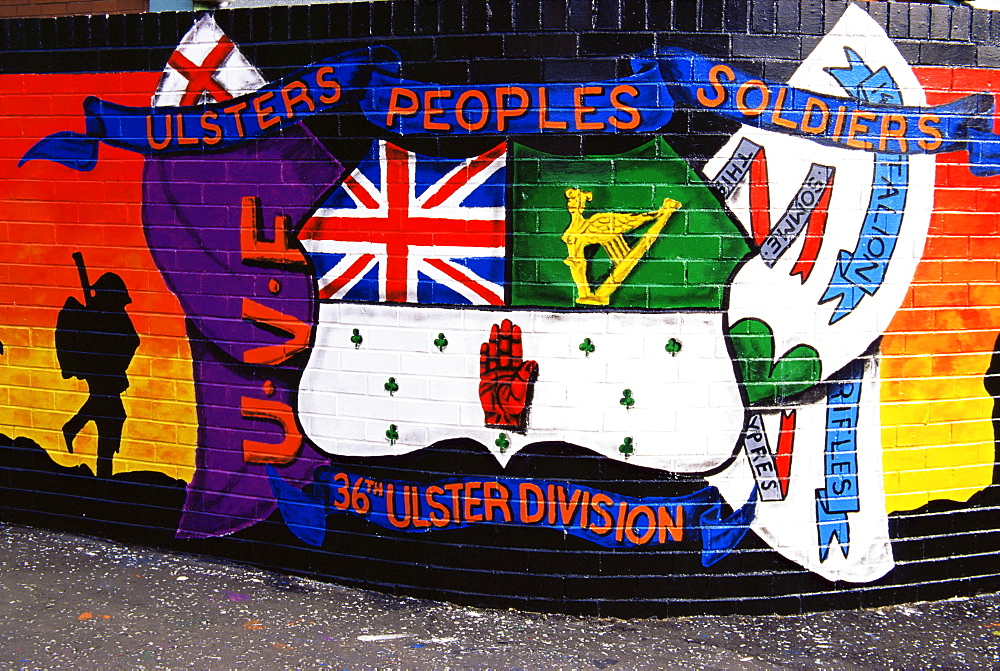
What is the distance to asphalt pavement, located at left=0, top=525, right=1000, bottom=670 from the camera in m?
4.19

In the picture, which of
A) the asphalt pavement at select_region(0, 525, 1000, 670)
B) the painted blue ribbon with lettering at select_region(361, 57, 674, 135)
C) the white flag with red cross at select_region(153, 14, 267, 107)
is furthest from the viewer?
the white flag with red cross at select_region(153, 14, 267, 107)

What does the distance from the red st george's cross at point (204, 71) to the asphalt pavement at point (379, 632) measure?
2.43 meters

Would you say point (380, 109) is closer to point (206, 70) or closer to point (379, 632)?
point (206, 70)

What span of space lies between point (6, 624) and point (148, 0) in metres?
5.49

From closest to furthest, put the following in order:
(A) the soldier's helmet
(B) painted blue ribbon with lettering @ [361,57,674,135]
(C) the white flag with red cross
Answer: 1. (B) painted blue ribbon with lettering @ [361,57,674,135]
2. (C) the white flag with red cross
3. (A) the soldier's helmet

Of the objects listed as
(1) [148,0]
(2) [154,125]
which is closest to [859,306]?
(2) [154,125]

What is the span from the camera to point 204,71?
5090mm

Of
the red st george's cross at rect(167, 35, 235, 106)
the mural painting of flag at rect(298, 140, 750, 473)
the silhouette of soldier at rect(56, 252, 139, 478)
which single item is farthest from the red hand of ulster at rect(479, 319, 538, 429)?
the silhouette of soldier at rect(56, 252, 139, 478)

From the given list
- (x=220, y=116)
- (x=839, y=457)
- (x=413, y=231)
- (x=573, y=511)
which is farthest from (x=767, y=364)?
(x=220, y=116)

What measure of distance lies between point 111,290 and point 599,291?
2722mm

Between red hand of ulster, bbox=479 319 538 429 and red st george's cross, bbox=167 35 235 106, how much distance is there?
1.87 meters

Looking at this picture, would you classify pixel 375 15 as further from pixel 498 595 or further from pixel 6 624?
pixel 6 624

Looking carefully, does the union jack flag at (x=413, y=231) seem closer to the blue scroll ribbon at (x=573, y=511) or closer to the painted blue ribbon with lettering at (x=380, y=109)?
the painted blue ribbon with lettering at (x=380, y=109)

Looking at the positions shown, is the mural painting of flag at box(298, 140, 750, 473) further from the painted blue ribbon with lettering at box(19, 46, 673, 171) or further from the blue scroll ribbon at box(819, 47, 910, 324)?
the blue scroll ribbon at box(819, 47, 910, 324)
